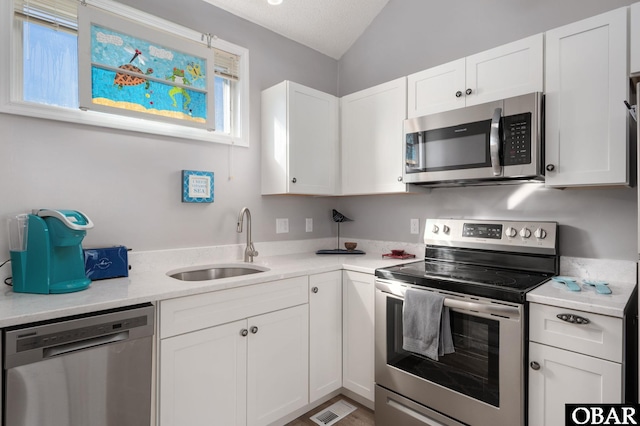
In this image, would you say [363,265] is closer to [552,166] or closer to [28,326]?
[552,166]

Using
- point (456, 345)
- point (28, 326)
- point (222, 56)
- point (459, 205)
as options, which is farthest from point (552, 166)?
point (28, 326)

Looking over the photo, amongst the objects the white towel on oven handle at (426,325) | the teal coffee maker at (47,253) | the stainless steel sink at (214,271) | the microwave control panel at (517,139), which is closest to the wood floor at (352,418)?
the white towel on oven handle at (426,325)

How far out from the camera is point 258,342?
185cm

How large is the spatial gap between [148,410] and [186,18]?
2.24 metres

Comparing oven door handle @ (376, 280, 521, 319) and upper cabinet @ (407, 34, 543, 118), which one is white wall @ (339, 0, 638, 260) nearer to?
upper cabinet @ (407, 34, 543, 118)

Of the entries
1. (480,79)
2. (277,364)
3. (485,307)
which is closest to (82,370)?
(277,364)

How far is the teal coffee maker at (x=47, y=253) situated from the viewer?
1444 mm

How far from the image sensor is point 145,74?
2.04 meters

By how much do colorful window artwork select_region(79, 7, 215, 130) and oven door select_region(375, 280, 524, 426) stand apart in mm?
1659

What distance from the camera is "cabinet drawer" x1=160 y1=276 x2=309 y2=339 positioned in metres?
1.54

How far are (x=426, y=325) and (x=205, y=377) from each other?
112 cm

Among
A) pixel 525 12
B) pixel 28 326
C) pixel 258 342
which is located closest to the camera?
pixel 28 326

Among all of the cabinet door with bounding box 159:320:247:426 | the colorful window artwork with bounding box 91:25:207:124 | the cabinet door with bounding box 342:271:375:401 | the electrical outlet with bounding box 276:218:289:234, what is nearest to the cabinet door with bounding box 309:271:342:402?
the cabinet door with bounding box 342:271:375:401

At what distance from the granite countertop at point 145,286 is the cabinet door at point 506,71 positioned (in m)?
1.18
